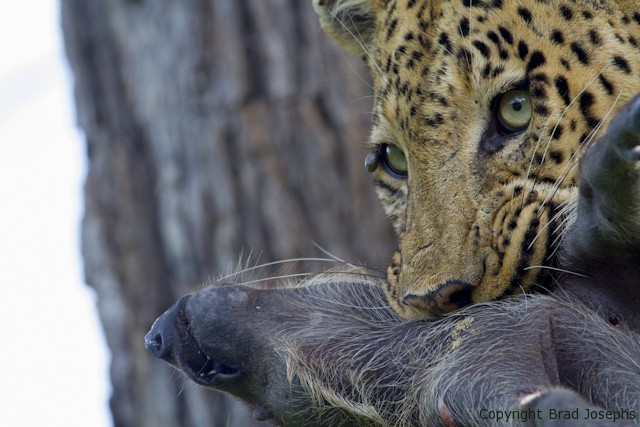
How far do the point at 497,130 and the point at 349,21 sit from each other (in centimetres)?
160

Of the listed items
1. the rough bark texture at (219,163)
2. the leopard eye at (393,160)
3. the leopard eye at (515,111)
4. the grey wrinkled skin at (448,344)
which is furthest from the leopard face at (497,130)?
the rough bark texture at (219,163)

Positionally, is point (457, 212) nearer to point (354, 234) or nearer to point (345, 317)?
point (345, 317)

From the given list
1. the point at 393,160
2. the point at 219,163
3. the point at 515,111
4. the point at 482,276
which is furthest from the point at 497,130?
→ the point at 219,163

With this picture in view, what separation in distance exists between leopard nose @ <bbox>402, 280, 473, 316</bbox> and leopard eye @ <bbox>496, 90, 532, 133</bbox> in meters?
0.65

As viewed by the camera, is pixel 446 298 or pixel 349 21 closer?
pixel 446 298

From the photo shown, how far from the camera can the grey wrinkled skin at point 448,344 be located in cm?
293

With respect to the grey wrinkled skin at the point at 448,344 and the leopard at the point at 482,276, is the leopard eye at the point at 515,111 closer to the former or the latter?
the leopard at the point at 482,276

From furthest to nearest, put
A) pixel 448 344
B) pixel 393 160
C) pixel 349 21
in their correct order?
pixel 349 21
pixel 393 160
pixel 448 344

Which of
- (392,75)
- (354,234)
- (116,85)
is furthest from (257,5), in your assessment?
(392,75)

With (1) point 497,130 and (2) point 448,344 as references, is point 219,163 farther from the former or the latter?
(2) point 448,344

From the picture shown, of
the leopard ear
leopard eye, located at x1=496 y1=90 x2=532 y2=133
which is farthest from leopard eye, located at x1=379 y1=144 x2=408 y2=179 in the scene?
leopard eye, located at x1=496 y1=90 x2=532 y2=133

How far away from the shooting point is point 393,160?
16.0 feet

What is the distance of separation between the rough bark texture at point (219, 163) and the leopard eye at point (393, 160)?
6.87ft

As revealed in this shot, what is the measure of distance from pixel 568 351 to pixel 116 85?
4.85 m
